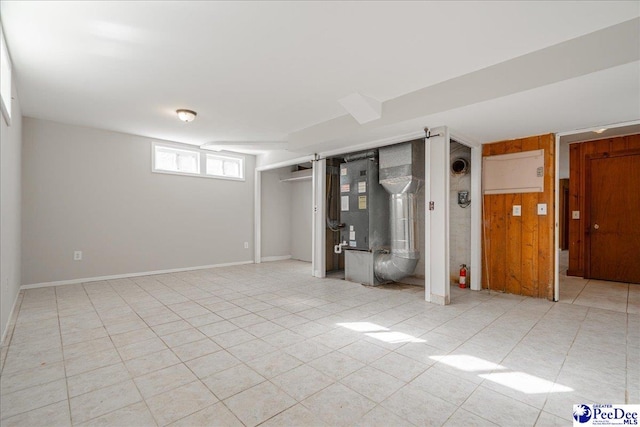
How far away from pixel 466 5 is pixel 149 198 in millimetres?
5637

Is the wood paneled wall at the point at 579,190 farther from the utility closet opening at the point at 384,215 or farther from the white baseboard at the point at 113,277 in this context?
the white baseboard at the point at 113,277

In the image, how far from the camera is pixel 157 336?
107 inches

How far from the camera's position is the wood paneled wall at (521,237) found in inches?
156

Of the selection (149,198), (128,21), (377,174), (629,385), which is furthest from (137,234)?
(629,385)

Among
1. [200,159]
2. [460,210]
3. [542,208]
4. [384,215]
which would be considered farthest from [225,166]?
[542,208]

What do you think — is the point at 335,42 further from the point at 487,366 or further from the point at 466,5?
the point at 487,366

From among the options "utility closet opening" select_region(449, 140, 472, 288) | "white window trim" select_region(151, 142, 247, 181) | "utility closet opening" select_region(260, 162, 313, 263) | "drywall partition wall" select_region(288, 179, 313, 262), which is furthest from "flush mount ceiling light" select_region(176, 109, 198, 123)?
"utility closet opening" select_region(449, 140, 472, 288)

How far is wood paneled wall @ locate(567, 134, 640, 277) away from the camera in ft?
16.9

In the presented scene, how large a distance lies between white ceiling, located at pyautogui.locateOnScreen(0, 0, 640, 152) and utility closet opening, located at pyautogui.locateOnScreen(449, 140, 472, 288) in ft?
2.19

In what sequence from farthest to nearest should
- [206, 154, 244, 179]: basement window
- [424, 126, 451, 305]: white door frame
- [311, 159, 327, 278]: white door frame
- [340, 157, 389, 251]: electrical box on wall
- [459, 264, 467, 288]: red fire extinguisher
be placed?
[206, 154, 244, 179]: basement window
[311, 159, 327, 278]: white door frame
[340, 157, 389, 251]: electrical box on wall
[459, 264, 467, 288]: red fire extinguisher
[424, 126, 451, 305]: white door frame

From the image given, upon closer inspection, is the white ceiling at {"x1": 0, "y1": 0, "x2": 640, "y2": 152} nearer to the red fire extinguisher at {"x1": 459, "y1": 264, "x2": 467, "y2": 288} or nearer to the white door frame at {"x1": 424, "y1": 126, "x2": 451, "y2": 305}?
the white door frame at {"x1": 424, "y1": 126, "x2": 451, "y2": 305}

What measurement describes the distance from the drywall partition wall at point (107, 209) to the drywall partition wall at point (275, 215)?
1.07 meters

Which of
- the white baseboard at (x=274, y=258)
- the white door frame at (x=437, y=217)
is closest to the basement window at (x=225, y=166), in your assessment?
the white baseboard at (x=274, y=258)

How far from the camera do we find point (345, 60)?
2762mm
